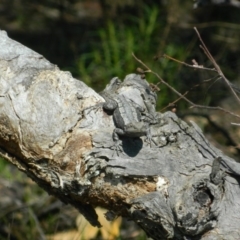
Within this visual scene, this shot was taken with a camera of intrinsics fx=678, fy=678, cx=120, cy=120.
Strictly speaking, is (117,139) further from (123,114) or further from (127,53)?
(127,53)

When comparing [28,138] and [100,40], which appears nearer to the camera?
[28,138]

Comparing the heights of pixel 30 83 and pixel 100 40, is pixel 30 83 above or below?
above

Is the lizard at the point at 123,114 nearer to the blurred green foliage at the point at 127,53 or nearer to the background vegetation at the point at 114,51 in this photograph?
the background vegetation at the point at 114,51

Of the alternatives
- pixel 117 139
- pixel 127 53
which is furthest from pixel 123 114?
pixel 127 53

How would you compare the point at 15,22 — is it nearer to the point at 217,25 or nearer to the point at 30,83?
the point at 217,25

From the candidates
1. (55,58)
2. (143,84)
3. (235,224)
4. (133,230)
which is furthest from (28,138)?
(55,58)

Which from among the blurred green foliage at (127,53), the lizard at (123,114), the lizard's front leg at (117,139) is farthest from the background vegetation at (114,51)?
the lizard's front leg at (117,139)
